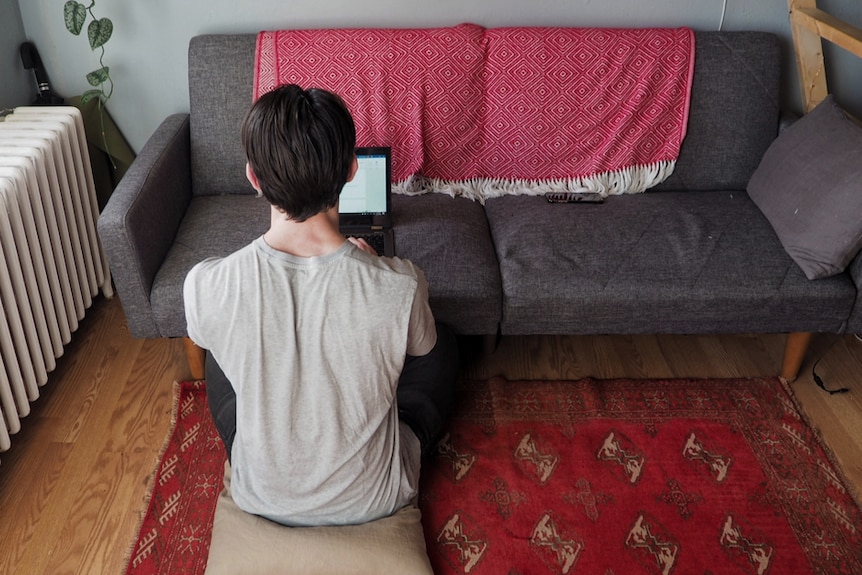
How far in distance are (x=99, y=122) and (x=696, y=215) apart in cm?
185

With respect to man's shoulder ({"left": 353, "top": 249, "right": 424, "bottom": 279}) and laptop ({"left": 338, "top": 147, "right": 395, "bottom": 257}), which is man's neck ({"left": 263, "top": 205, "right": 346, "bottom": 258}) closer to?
man's shoulder ({"left": 353, "top": 249, "right": 424, "bottom": 279})

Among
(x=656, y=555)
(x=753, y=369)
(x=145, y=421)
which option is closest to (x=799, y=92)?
(x=753, y=369)

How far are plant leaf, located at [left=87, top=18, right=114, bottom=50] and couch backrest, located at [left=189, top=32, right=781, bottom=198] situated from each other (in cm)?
24

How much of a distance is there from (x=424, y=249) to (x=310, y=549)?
840mm

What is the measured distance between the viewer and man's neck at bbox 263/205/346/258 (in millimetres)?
1171

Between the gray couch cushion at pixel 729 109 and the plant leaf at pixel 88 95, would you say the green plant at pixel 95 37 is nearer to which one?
the plant leaf at pixel 88 95

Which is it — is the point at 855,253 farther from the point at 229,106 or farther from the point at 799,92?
the point at 229,106

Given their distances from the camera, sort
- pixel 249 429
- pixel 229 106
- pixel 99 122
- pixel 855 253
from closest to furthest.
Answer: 1. pixel 249 429
2. pixel 855 253
3. pixel 229 106
4. pixel 99 122

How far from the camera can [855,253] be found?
6.05ft

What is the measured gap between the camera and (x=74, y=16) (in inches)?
83.2

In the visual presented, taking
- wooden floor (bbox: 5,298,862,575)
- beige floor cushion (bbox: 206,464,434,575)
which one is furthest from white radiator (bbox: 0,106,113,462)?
beige floor cushion (bbox: 206,464,434,575)

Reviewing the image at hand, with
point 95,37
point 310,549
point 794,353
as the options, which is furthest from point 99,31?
point 794,353

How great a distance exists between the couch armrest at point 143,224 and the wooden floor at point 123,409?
0.87ft

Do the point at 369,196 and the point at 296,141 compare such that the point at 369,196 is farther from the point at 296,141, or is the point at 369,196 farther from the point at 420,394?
the point at 296,141
